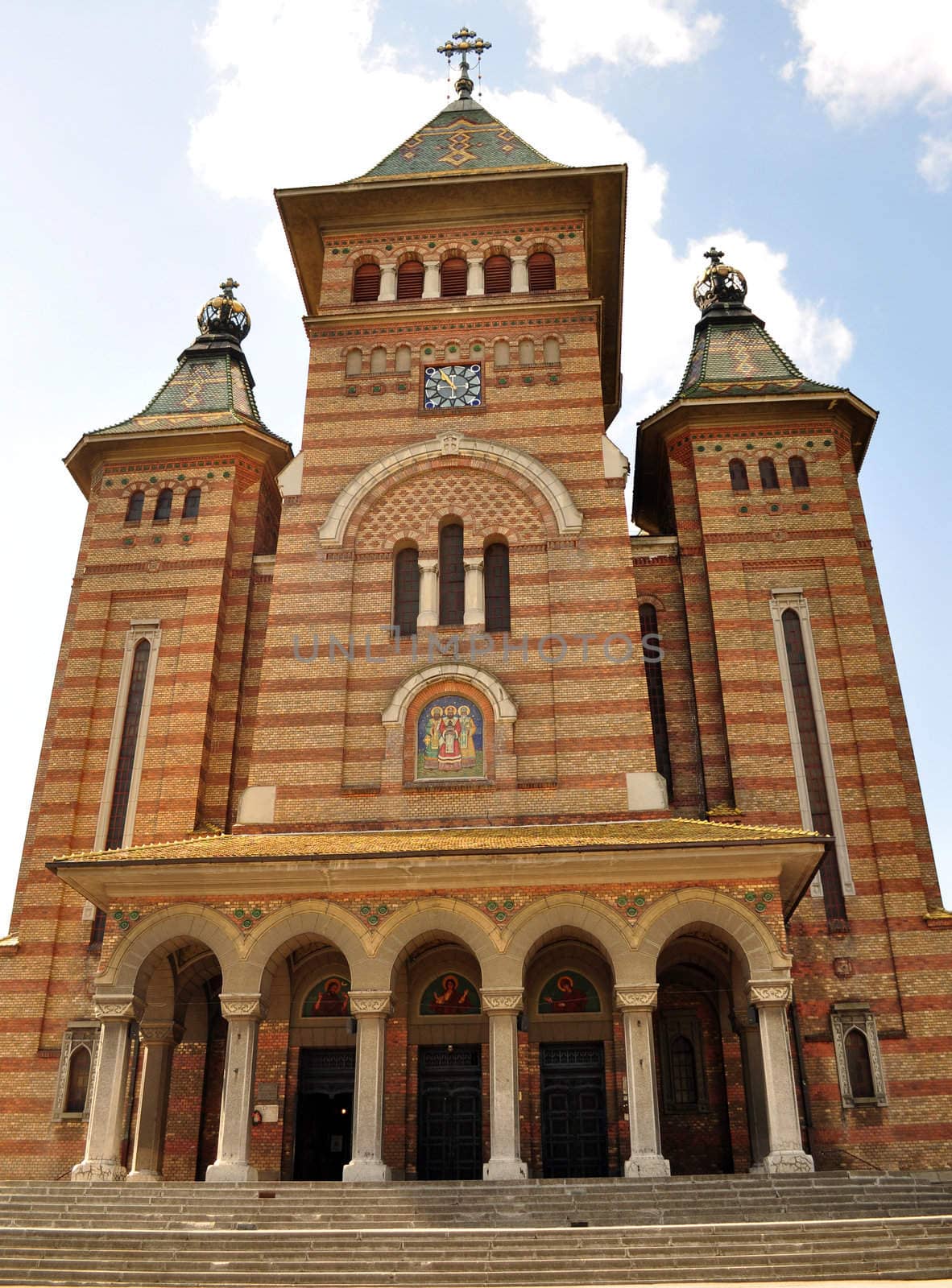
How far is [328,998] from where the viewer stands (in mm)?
23484

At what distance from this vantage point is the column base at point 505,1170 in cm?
1862

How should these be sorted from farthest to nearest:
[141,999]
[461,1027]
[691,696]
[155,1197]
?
[691,696]
[461,1027]
[141,999]
[155,1197]

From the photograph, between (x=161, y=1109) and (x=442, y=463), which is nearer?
(x=161, y=1109)

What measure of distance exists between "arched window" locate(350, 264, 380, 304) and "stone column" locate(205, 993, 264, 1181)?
1822 cm

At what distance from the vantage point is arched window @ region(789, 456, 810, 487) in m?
29.3

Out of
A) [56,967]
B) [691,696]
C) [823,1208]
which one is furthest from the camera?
[691,696]

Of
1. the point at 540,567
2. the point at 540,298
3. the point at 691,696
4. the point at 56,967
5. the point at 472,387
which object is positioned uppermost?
the point at 540,298

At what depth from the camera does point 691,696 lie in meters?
27.4

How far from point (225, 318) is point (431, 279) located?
862 centimetres

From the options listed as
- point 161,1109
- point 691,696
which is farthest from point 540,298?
point 161,1109

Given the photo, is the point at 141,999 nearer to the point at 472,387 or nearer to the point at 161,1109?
the point at 161,1109

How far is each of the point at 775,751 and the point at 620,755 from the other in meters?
4.05

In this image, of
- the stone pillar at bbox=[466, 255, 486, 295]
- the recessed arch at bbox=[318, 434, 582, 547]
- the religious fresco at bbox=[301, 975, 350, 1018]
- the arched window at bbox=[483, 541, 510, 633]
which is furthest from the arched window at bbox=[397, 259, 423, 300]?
the religious fresco at bbox=[301, 975, 350, 1018]

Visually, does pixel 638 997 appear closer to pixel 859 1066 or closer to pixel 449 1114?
pixel 449 1114
